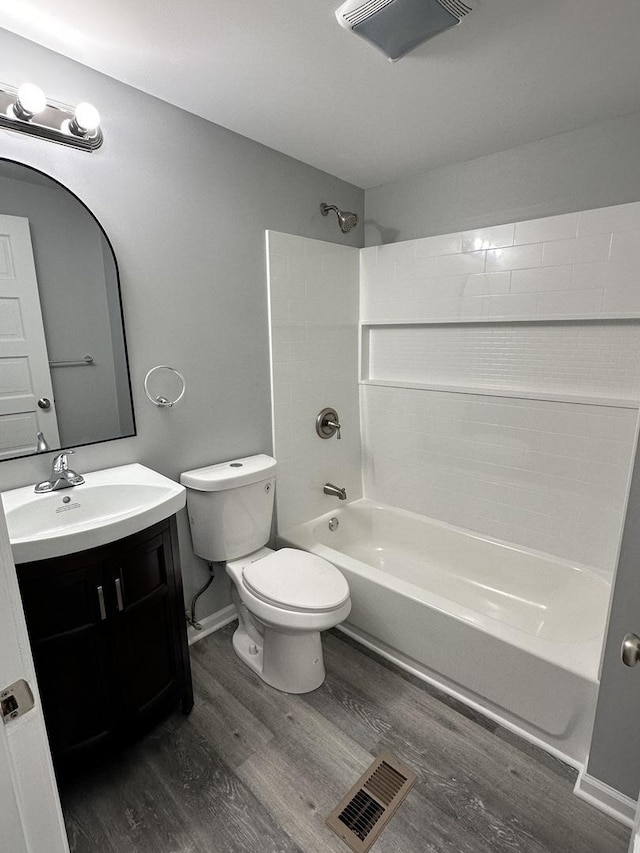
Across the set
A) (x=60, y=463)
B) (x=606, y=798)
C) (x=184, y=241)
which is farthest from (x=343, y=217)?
(x=606, y=798)

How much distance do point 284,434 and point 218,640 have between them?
3.61ft

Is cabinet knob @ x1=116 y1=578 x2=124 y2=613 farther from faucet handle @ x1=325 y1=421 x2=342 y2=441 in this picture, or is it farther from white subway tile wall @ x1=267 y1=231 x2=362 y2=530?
faucet handle @ x1=325 y1=421 x2=342 y2=441

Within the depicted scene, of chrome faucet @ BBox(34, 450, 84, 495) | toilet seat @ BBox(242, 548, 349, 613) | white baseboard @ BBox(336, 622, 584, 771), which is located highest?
chrome faucet @ BBox(34, 450, 84, 495)

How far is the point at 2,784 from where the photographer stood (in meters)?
0.58

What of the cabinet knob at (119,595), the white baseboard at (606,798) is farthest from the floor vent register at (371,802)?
the cabinet knob at (119,595)

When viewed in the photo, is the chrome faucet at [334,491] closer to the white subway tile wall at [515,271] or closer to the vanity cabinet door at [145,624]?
the white subway tile wall at [515,271]

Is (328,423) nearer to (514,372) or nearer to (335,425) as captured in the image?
(335,425)

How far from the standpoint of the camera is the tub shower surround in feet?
5.78

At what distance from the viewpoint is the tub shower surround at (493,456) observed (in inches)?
69.4

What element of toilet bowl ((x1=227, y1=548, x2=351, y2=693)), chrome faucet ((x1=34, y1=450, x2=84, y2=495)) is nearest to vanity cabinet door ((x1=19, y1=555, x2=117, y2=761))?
chrome faucet ((x1=34, y1=450, x2=84, y2=495))

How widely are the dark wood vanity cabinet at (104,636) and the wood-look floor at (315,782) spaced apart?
19 centimetres

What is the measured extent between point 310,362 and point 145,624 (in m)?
1.54

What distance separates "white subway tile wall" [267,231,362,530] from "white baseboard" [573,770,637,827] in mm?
1624

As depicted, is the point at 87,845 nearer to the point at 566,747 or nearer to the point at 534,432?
the point at 566,747
